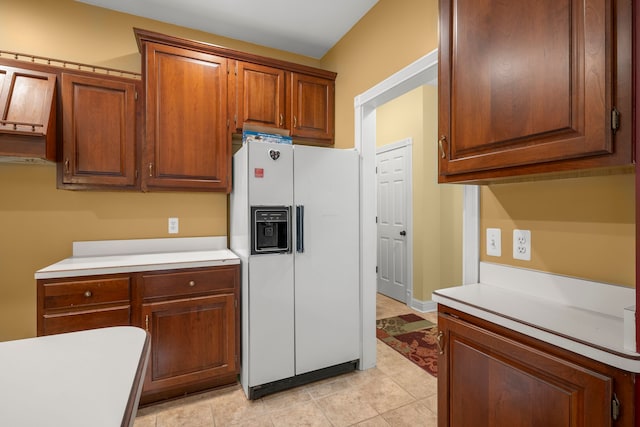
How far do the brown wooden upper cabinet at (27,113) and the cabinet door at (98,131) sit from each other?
87mm

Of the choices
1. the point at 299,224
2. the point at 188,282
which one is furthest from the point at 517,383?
the point at 188,282

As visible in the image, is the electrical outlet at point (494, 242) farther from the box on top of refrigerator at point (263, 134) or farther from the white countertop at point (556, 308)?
the box on top of refrigerator at point (263, 134)

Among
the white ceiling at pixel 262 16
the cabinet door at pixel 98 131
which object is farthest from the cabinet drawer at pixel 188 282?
the white ceiling at pixel 262 16

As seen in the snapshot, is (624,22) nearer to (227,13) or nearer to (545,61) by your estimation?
(545,61)

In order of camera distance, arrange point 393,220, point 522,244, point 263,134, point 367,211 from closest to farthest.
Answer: point 522,244 → point 263,134 → point 367,211 → point 393,220

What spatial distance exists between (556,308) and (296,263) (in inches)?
58.7

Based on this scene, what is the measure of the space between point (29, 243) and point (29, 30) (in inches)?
60.2

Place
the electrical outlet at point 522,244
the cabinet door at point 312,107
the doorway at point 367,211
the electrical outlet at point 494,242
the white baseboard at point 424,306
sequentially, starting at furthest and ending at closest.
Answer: the white baseboard at point 424,306
the cabinet door at point 312,107
the doorway at point 367,211
the electrical outlet at point 494,242
the electrical outlet at point 522,244

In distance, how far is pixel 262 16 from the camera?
248cm

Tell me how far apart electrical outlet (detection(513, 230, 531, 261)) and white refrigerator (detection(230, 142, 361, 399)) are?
48.1 inches

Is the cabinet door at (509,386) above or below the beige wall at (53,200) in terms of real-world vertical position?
below

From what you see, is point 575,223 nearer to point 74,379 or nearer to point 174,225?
point 74,379

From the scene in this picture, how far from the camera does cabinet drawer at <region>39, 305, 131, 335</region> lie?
178 cm

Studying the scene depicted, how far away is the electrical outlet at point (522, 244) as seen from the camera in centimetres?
130
